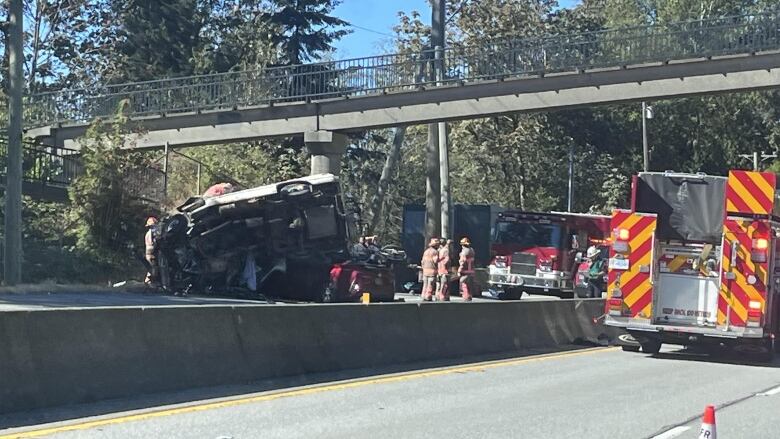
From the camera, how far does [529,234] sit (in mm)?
32094

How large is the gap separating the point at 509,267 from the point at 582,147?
25907 millimetres

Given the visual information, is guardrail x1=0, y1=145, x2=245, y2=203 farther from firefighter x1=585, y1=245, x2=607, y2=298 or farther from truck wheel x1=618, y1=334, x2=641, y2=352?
truck wheel x1=618, y1=334, x2=641, y2=352

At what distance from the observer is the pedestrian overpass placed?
27.6 metres

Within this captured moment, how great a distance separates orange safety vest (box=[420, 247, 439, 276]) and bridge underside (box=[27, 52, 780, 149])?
222 inches

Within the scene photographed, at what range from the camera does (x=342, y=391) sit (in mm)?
10867

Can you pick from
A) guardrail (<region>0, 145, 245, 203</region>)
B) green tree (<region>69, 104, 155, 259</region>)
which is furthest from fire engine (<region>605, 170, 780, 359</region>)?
guardrail (<region>0, 145, 245, 203</region>)

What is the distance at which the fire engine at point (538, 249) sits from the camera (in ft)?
104

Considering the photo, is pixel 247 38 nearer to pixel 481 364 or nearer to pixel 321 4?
pixel 321 4

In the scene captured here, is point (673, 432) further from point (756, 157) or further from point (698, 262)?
point (756, 157)

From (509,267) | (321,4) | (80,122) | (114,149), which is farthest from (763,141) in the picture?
(114,149)

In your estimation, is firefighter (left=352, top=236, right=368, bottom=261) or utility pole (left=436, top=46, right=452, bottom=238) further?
utility pole (left=436, top=46, right=452, bottom=238)

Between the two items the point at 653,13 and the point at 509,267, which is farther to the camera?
the point at 653,13

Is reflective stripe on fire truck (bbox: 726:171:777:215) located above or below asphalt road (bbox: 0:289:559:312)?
above

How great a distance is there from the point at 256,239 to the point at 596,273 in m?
11.5
